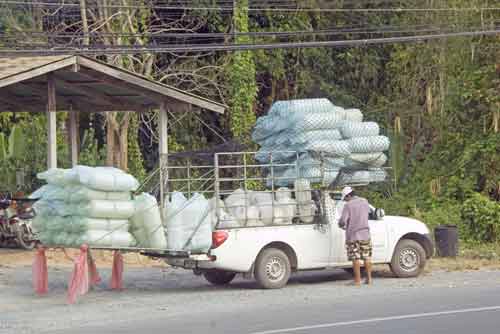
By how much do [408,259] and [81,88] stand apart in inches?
333

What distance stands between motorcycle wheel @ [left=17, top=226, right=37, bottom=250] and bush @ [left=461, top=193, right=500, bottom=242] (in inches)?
419

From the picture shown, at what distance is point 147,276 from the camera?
770 inches

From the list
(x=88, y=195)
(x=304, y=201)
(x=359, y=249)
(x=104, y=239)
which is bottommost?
(x=359, y=249)

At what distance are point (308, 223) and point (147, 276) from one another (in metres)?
3.94

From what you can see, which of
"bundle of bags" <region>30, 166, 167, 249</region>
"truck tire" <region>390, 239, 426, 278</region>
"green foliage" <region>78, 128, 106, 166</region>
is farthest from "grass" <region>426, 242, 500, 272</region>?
"green foliage" <region>78, 128, 106, 166</region>

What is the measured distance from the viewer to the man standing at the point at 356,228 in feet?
55.0

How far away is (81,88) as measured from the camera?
878 inches

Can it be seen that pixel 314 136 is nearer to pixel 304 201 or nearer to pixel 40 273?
pixel 304 201

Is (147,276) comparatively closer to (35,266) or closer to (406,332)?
(35,266)

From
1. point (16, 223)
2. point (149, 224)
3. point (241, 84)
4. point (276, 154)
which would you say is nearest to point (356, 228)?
point (276, 154)

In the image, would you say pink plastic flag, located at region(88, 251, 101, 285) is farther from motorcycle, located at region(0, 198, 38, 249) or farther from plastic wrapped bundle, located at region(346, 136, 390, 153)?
motorcycle, located at region(0, 198, 38, 249)

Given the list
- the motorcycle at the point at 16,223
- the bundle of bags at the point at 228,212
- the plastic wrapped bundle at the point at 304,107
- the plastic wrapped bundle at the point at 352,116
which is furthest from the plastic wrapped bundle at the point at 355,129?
the motorcycle at the point at 16,223

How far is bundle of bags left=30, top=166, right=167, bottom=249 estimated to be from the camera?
15.3 m

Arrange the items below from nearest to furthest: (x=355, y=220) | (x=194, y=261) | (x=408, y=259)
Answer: (x=194, y=261), (x=355, y=220), (x=408, y=259)
